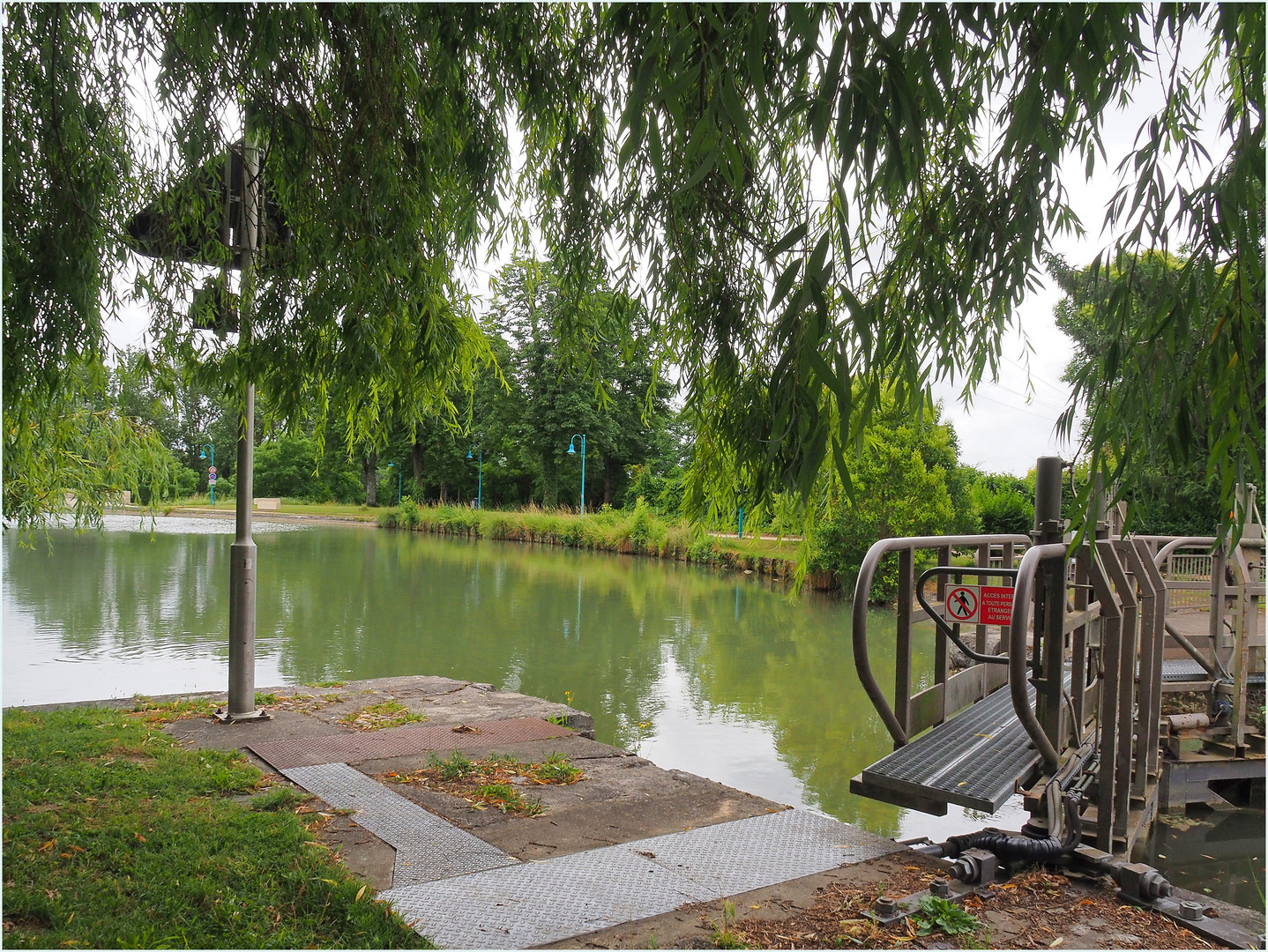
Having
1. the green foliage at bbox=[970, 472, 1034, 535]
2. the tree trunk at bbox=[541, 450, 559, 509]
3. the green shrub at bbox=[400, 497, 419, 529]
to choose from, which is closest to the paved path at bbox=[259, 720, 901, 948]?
the green foliage at bbox=[970, 472, 1034, 535]

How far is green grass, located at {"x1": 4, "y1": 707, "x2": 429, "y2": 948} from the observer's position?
302 cm

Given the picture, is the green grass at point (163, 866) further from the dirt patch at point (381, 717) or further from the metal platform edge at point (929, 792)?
the metal platform edge at point (929, 792)

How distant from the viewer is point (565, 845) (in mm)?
4027

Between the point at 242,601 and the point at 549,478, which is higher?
the point at 549,478

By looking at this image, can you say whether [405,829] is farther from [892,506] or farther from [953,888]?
[892,506]

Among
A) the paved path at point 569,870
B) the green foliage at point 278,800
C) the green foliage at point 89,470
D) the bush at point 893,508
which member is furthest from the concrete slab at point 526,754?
the bush at point 893,508

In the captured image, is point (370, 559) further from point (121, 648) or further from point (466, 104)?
point (466, 104)

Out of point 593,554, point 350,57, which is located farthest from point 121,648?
point 593,554

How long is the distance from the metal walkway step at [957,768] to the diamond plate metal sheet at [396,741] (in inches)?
105

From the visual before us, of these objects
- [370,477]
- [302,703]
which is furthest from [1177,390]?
[370,477]

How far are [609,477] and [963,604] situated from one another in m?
39.4

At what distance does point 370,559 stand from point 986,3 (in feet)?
75.7

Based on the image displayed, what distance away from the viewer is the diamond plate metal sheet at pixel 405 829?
12.1 ft

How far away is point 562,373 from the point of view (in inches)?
187
